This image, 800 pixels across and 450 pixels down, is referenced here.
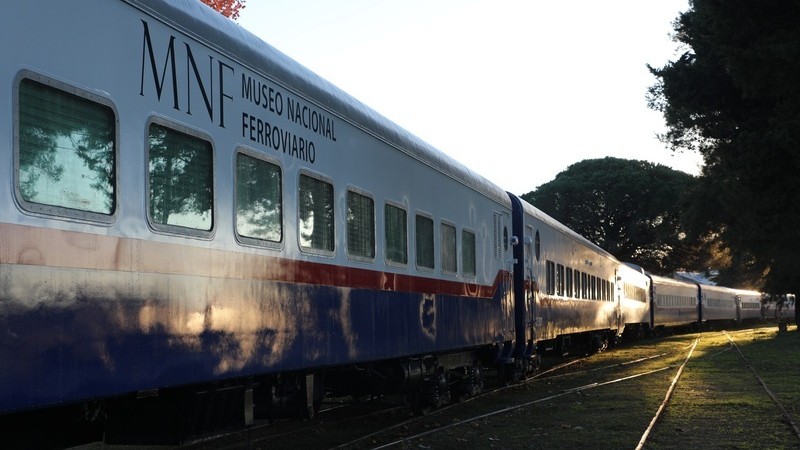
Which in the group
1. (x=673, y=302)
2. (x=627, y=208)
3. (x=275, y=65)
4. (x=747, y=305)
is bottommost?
(x=747, y=305)

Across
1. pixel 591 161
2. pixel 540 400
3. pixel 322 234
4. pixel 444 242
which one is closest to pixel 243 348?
pixel 322 234

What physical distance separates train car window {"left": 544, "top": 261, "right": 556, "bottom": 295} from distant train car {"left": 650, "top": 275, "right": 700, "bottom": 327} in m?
25.5

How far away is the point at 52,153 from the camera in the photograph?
4934 millimetres

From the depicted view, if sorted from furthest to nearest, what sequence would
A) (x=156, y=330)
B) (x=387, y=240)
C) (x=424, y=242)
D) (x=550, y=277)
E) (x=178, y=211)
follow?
(x=550, y=277)
(x=424, y=242)
(x=387, y=240)
(x=178, y=211)
(x=156, y=330)

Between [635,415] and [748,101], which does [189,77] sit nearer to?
[635,415]

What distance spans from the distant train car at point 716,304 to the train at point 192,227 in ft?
174

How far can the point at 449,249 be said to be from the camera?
1250 cm

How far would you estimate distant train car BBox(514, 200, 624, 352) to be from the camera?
17656mm

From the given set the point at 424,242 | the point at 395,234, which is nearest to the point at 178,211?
the point at 395,234

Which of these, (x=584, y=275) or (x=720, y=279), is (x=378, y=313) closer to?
(x=584, y=275)

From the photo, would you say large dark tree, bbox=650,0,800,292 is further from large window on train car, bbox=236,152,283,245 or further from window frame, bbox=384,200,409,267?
large window on train car, bbox=236,152,283,245

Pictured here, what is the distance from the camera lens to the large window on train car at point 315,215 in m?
7.92

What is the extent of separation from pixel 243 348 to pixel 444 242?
5831mm

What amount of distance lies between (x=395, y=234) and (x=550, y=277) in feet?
33.1
